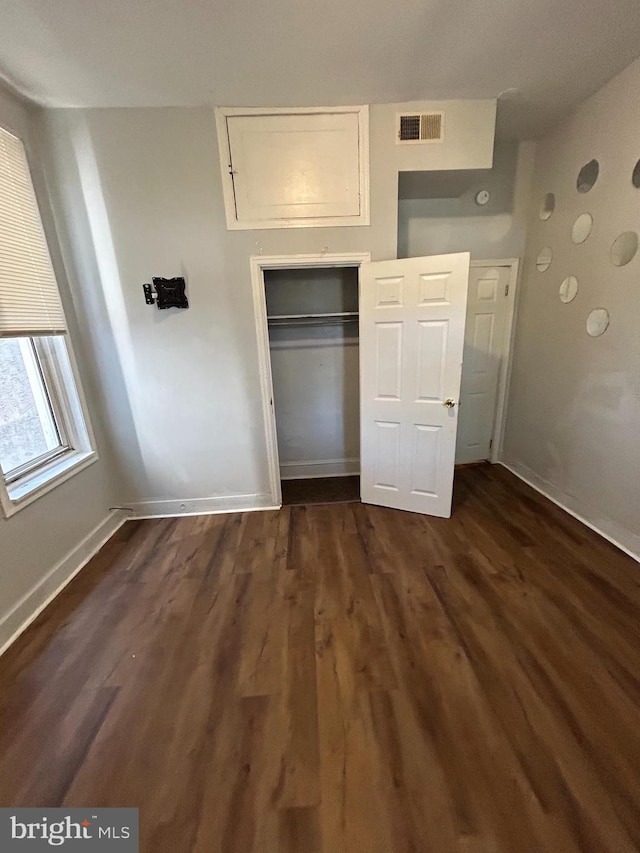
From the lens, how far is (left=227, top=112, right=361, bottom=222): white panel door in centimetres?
244

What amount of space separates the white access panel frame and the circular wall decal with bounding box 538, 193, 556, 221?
66.1 inches

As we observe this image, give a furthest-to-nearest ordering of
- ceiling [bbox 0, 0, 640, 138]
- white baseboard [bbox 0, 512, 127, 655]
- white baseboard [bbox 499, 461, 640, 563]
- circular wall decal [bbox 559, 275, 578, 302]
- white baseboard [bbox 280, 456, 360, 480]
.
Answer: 1. white baseboard [bbox 280, 456, 360, 480]
2. circular wall decal [bbox 559, 275, 578, 302]
3. white baseboard [bbox 499, 461, 640, 563]
4. white baseboard [bbox 0, 512, 127, 655]
5. ceiling [bbox 0, 0, 640, 138]

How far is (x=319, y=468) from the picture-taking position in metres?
3.83

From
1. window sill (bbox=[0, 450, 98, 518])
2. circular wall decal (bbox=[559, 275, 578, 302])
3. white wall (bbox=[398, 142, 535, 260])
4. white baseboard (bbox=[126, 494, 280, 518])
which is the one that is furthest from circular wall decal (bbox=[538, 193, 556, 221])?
window sill (bbox=[0, 450, 98, 518])

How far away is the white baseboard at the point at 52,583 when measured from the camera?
1919 millimetres

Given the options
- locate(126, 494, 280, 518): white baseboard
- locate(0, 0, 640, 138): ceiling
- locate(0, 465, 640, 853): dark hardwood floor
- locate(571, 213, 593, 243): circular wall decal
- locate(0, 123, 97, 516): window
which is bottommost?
locate(0, 465, 640, 853): dark hardwood floor

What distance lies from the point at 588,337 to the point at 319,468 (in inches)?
103

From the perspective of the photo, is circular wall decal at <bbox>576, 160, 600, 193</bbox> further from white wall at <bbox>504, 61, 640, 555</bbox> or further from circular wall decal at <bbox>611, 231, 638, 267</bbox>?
circular wall decal at <bbox>611, 231, 638, 267</bbox>

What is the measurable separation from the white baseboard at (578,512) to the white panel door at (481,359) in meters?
0.42

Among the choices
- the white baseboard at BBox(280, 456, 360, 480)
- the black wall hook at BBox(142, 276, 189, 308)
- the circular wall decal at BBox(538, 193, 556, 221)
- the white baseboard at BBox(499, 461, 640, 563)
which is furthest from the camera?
the white baseboard at BBox(280, 456, 360, 480)

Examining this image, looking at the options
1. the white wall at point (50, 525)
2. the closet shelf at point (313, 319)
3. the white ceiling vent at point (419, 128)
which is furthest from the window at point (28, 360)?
the white ceiling vent at point (419, 128)

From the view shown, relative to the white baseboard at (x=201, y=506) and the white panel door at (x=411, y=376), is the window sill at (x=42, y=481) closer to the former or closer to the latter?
the white baseboard at (x=201, y=506)

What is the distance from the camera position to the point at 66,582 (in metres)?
2.33

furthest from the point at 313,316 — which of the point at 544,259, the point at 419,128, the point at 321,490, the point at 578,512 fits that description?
the point at 578,512
